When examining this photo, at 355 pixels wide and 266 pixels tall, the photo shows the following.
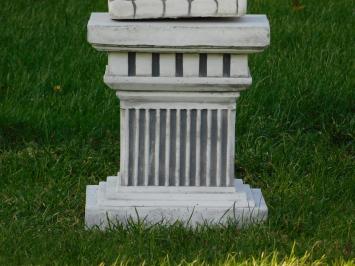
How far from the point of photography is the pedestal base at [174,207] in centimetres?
487

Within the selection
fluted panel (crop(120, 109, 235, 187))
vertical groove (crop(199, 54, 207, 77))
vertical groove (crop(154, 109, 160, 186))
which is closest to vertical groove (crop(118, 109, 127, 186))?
fluted panel (crop(120, 109, 235, 187))

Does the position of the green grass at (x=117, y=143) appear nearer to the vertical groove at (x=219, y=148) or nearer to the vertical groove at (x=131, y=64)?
the vertical groove at (x=219, y=148)

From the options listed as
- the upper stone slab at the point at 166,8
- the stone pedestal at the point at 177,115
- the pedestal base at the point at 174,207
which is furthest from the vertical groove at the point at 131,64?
the pedestal base at the point at 174,207

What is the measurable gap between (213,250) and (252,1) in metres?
4.28

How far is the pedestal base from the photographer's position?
4867 mm

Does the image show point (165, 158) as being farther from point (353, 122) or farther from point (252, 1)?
point (252, 1)

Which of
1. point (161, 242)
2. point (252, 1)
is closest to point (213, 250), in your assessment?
point (161, 242)

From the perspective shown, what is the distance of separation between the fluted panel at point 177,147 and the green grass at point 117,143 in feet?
0.83

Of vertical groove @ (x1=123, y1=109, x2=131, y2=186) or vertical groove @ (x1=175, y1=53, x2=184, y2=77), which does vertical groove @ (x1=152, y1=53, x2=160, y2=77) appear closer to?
vertical groove @ (x1=175, y1=53, x2=184, y2=77)

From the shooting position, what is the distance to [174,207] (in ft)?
16.0

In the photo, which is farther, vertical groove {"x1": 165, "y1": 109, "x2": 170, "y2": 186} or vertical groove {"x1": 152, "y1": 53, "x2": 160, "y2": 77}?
vertical groove {"x1": 165, "y1": 109, "x2": 170, "y2": 186}

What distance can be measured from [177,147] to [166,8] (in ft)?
2.03

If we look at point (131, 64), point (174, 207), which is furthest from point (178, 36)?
point (174, 207)

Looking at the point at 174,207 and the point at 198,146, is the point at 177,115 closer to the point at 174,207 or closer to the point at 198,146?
the point at 198,146
